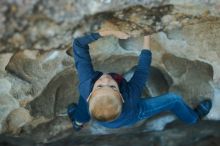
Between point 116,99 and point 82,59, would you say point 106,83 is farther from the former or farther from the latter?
point 82,59

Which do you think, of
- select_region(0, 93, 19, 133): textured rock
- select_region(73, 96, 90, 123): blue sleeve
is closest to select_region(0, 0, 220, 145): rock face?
select_region(0, 93, 19, 133): textured rock

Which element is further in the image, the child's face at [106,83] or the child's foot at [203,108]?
the child's foot at [203,108]

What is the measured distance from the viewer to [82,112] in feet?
8.27

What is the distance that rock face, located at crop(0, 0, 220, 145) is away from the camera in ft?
6.49

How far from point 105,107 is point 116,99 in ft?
0.22

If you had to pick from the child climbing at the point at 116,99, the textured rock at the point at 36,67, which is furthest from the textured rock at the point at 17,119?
the child climbing at the point at 116,99

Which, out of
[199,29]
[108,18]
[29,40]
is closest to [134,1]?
[108,18]

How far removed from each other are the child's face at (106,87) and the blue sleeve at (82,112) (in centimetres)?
32

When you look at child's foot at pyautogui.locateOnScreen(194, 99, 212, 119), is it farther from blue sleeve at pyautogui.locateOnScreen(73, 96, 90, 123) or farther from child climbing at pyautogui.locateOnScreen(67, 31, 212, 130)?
blue sleeve at pyautogui.locateOnScreen(73, 96, 90, 123)

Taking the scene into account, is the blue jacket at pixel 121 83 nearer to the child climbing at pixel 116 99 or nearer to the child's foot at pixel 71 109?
the child climbing at pixel 116 99

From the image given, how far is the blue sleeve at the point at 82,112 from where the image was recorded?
247cm

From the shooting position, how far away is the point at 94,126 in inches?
109

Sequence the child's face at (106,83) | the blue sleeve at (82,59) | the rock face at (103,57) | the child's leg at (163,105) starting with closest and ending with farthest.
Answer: the rock face at (103,57), the child's face at (106,83), the blue sleeve at (82,59), the child's leg at (163,105)

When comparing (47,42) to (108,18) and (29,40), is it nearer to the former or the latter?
(29,40)
